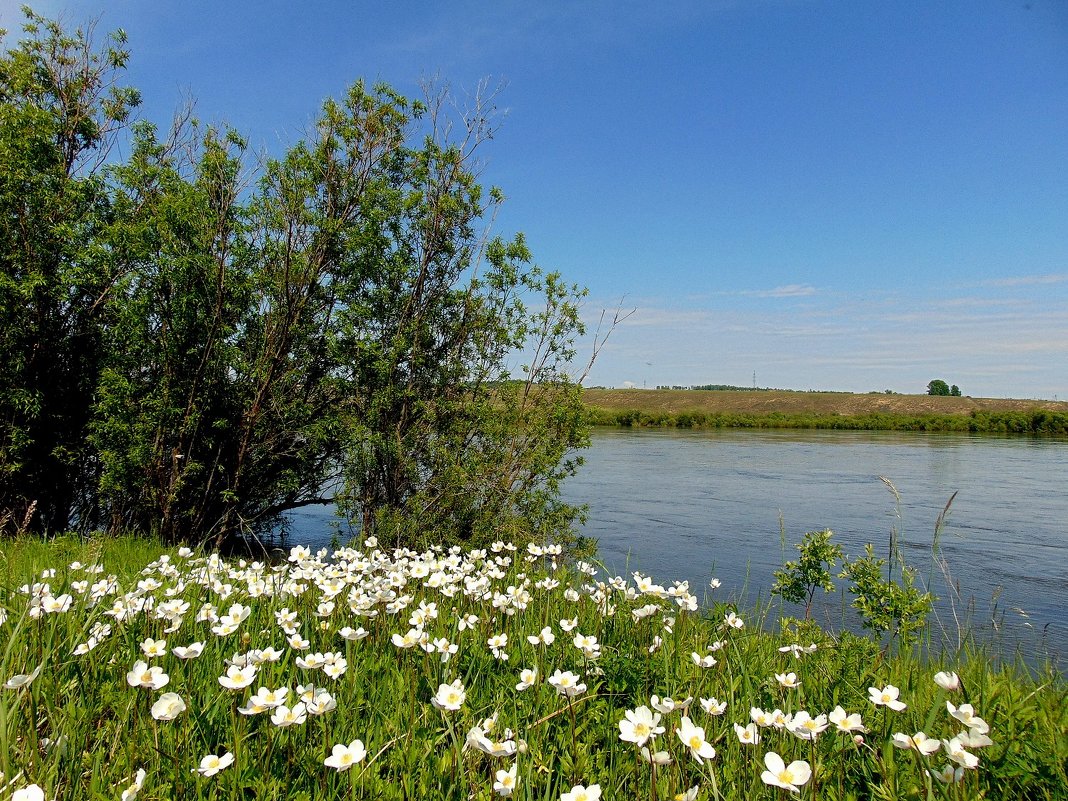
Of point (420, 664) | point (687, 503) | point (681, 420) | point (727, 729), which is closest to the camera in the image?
point (727, 729)

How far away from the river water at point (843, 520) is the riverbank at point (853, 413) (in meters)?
25.0

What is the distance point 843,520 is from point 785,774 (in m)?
14.8

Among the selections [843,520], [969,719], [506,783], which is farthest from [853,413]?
[506,783]

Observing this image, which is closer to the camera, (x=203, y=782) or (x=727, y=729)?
(x=203, y=782)

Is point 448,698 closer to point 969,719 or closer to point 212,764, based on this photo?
point 212,764

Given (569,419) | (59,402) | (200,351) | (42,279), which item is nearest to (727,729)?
(569,419)

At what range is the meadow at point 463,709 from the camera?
6.14 feet

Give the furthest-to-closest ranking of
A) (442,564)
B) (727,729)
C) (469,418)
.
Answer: (469,418) → (442,564) → (727,729)

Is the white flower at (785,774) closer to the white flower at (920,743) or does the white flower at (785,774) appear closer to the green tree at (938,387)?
the white flower at (920,743)

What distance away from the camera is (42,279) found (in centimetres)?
830

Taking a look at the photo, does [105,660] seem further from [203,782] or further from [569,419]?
[569,419]

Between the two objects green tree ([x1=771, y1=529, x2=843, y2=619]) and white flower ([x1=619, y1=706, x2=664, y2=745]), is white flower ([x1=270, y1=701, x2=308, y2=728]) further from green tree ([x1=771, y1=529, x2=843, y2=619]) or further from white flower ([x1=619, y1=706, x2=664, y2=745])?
green tree ([x1=771, y1=529, x2=843, y2=619])

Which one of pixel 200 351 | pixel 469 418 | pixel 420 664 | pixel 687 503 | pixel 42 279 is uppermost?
pixel 42 279

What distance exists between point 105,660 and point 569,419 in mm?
7075
